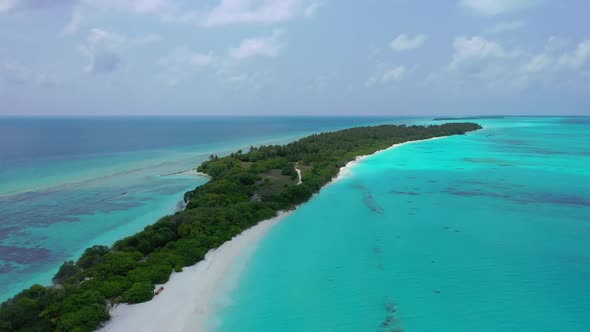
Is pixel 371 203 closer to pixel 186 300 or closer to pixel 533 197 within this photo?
pixel 533 197

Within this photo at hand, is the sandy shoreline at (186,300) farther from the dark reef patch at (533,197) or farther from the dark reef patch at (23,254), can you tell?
the dark reef patch at (533,197)

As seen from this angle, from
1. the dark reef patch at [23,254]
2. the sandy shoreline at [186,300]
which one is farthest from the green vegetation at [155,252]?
the dark reef patch at [23,254]

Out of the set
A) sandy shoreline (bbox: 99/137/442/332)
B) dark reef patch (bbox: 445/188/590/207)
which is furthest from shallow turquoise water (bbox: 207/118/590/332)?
sandy shoreline (bbox: 99/137/442/332)

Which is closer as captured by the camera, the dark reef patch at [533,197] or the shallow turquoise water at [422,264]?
the shallow turquoise water at [422,264]

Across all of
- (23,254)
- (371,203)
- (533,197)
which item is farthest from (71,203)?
(533,197)

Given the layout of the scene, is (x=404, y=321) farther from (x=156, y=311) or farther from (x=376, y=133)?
(x=376, y=133)

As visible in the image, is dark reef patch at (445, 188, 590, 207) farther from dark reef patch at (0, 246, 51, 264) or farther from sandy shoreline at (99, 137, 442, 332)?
dark reef patch at (0, 246, 51, 264)
